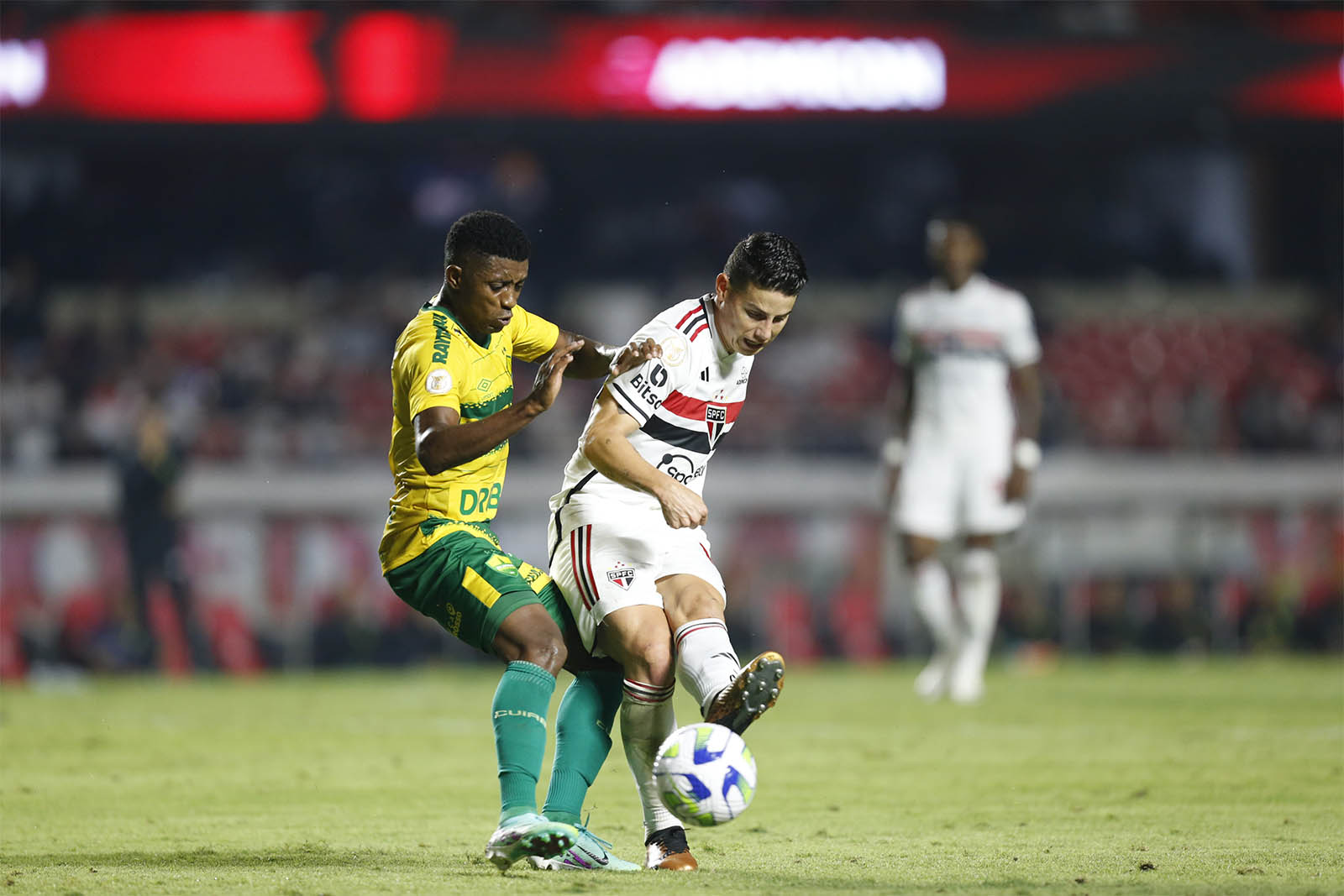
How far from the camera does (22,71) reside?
17484 mm

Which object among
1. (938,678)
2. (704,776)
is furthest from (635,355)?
(938,678)

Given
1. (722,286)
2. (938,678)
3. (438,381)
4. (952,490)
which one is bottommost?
(938,678)

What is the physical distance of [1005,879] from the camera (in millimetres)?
4660

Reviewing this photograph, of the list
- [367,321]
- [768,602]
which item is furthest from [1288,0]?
[367,321]

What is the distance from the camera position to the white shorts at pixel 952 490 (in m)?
10.8

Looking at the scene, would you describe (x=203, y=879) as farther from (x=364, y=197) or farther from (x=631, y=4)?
(x=364, y=197)

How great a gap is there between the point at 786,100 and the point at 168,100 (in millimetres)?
6219

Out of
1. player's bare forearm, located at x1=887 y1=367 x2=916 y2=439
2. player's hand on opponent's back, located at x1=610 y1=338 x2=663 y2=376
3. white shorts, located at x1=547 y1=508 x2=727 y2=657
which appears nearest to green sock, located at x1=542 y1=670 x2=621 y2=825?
white shorts, located at x1=547 y1=508 x2=727 y2=657

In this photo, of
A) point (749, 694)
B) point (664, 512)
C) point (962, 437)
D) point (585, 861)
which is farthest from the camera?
point (962, 437)

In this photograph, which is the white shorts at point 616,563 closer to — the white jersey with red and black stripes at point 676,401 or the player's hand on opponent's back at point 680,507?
the white jersey with red and black stripes at point 676,401

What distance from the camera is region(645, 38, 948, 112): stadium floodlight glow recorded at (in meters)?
18.3

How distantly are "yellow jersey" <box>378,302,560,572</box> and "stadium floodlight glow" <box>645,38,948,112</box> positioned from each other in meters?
13.3

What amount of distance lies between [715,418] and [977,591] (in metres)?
5.64

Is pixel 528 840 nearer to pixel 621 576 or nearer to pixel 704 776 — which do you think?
pixel 704 776
